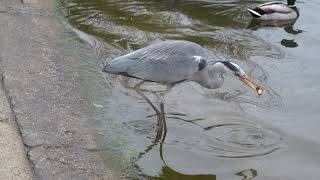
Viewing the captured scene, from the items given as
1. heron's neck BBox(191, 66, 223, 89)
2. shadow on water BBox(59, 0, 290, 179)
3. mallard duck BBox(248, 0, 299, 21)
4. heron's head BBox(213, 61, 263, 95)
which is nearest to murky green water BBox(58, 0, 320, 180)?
shadow on water BBox(59, 0, 290, 179)

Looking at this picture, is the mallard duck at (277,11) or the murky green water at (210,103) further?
the mallard duck at (277,11)

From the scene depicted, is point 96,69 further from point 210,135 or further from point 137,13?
point 137,13

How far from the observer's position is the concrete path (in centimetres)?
474

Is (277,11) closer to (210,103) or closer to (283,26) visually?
(283,26)

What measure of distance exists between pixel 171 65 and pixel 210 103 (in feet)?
3.75

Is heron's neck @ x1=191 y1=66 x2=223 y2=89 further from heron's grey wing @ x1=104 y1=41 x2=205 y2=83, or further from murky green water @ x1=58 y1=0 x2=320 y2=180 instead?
murky green water @ x1=58 y1=0 x2=320 y2=180

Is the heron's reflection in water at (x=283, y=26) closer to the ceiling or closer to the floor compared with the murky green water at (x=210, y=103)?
closer to the floor

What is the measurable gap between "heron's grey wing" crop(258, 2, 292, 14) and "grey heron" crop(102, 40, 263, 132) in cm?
537

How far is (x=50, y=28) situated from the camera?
8.52 metres

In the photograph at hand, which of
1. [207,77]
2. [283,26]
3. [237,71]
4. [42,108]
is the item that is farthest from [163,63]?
[283,26]

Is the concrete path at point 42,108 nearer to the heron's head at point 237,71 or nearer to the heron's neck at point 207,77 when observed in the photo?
the heron's neck at point 207,77

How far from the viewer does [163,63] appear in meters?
5.79

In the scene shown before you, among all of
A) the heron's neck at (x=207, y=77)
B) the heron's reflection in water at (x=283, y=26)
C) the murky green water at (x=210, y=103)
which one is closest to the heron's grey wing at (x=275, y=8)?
the heron's reflection in water at (x=283, y=26)

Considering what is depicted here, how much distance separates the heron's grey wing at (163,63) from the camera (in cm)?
574
